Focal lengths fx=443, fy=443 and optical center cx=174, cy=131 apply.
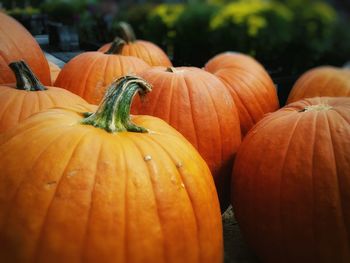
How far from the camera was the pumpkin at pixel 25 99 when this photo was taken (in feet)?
5.89

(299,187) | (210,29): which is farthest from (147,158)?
(210,29)

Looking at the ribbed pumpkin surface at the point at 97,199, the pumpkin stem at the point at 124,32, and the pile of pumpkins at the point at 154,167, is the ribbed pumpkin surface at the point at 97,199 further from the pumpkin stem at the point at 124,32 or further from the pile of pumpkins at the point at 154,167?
the pumpkin stem at the point at 124,32

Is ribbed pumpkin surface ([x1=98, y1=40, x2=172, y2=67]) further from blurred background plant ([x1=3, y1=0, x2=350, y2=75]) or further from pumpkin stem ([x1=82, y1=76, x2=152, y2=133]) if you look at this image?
pumpkin stem ([x1=82, y1=76, x2=152, y2=133])

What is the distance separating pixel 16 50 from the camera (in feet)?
7.66

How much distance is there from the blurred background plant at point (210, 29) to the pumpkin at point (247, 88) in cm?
43

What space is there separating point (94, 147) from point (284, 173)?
32.0 inches

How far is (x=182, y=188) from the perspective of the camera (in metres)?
1.35

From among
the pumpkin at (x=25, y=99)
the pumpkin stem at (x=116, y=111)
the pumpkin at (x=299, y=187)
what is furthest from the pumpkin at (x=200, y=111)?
the pumpkin stem at (x=116, y=111)

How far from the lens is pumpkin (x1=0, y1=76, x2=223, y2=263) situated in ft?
3.99

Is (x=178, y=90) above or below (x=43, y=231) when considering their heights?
above

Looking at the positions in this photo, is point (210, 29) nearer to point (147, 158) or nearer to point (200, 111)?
point (200, 111)

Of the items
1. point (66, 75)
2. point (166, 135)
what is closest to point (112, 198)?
point (166, 135)

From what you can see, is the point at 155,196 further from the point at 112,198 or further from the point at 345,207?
the point at 345,207

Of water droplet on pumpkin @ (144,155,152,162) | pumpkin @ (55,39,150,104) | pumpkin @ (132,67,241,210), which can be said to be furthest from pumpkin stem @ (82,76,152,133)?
pumpkin @ (55,39,150,104)
